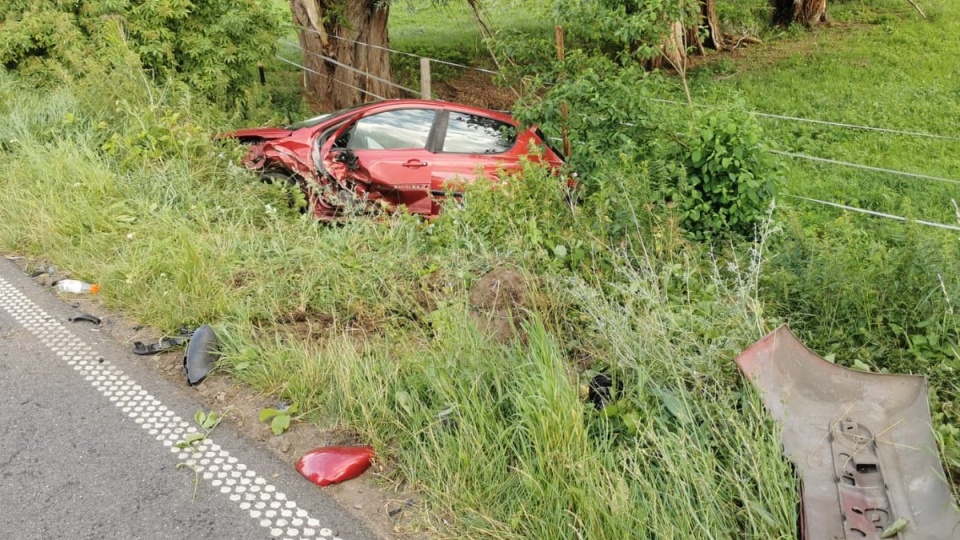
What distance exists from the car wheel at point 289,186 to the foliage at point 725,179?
319 cm

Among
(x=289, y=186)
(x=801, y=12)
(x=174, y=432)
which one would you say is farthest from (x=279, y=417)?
(x=801, y=12)

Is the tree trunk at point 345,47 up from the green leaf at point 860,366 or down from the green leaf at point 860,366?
down

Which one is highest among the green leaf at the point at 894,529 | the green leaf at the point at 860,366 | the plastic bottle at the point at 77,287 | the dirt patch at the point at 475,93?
the green leaf at the point at 860,366

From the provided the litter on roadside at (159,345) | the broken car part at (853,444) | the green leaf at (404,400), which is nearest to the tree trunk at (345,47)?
the litter on roadside at (159,345)

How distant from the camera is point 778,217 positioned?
6773mm

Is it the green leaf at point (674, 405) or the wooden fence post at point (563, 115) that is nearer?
the green leaf at point (674, 405)

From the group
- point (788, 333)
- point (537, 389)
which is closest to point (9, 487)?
point (537, 389)

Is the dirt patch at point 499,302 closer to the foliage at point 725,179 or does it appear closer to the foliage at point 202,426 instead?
the foliage at point 202,426

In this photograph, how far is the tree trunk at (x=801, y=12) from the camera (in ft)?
68.6

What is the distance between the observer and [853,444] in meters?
3.59

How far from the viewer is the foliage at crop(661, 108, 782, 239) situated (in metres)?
6.30

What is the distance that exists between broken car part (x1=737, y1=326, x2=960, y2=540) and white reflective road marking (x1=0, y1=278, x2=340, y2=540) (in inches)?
81.8

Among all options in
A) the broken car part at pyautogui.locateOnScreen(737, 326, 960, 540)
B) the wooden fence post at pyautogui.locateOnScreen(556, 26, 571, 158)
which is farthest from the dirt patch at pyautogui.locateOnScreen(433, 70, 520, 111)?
the broken car part at pyautogui.locateOnScreen(737, 326, 960, 540)

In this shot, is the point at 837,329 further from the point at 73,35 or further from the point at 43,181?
the point at 73,35
